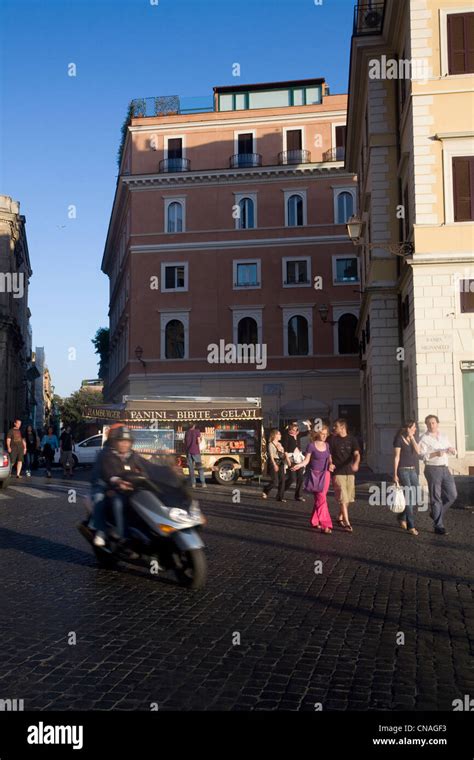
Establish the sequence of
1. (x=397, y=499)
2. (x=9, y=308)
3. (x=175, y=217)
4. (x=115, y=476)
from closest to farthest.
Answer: (x=115, y=476), (x=397, y=499), (x=175, y=217), (x=9, y=308)

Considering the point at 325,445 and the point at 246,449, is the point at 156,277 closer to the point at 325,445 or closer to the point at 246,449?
the point at 246,449

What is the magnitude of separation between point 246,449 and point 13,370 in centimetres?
4254

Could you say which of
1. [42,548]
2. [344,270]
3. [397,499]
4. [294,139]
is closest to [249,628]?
[42,548]

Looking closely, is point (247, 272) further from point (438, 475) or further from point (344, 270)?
point (438, 475)

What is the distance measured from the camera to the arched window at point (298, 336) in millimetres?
40562

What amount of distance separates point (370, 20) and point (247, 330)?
1939 cm

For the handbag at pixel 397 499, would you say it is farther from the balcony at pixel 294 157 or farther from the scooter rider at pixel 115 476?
the balcony at pixel 294 157

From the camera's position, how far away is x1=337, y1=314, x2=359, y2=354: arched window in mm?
40250

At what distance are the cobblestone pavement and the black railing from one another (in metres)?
34.2

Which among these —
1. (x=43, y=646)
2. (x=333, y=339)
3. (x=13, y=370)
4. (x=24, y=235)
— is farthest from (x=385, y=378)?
(x=24, y=235)

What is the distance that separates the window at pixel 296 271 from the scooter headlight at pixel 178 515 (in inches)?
1356

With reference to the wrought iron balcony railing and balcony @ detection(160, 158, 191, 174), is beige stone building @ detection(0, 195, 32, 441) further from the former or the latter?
the wrought iron balcony railing

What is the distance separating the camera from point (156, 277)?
41.8 m

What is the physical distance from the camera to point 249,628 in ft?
19.8
